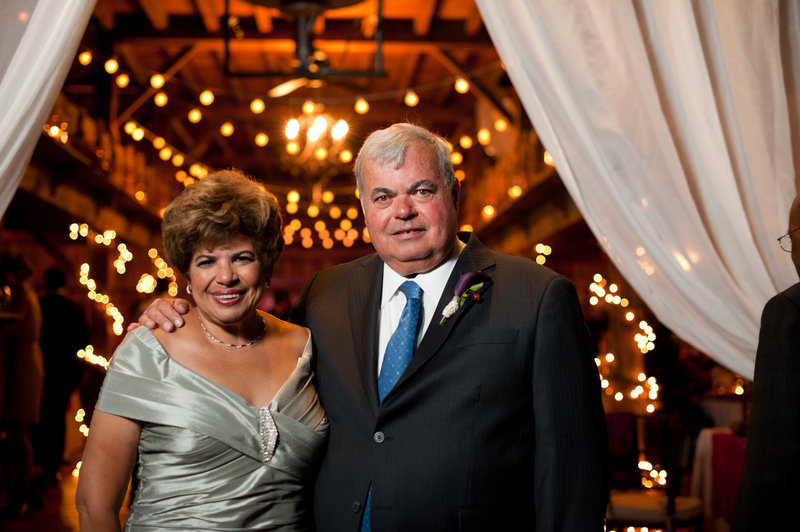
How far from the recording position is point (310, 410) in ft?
7.39

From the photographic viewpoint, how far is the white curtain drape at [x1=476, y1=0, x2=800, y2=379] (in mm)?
2268

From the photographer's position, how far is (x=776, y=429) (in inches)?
72.0

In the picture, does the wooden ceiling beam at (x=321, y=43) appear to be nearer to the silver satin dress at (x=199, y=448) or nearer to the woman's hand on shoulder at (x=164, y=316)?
the woman's hand on shoulder at (x=164, y=316)

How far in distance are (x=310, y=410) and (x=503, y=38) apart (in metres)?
1.17

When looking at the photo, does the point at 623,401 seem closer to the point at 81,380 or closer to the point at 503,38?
the point at 81,380

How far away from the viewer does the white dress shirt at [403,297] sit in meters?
2.30

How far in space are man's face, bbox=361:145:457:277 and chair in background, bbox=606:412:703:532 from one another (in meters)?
3.07

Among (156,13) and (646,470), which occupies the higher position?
(156,13)

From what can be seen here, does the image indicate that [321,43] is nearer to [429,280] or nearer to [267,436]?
[429,280]

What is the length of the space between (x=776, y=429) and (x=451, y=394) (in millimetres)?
765

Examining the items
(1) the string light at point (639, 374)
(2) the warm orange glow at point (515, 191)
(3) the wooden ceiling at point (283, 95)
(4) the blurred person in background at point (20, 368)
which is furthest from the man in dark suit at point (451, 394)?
(2) the warm orange glow at point (515, 191)

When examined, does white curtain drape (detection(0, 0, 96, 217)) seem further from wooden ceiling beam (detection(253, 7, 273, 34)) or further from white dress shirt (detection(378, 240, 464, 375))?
wooden ceiling beam (detection(253, 7, 273, 34))

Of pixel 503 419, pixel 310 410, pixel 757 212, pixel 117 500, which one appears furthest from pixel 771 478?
pixel 117 500

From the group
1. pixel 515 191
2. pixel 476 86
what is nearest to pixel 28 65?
pixel 515 191
